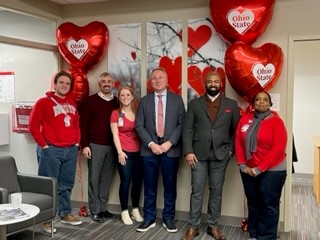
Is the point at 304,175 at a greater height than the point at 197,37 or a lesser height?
lesser

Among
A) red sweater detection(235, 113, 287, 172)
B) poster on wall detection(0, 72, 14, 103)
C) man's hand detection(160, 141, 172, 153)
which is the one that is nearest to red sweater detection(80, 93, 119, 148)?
man's hand detection(160, 141, 172, 153)

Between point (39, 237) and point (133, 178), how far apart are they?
1.07m

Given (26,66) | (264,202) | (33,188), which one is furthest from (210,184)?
(26,66)

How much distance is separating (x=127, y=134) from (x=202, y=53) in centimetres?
114

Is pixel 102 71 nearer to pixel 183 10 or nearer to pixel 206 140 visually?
pixel 183 10

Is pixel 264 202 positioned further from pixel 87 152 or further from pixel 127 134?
pixel 87 152

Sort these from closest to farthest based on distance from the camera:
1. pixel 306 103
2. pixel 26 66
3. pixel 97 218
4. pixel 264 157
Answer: pixel 264 157 → pixel 97 218 → pixel 26 66 → pixel 306 103

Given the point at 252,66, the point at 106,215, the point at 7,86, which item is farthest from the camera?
the point at 7,86

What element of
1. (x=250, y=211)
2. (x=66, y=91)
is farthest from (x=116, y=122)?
(x=250, y=211)

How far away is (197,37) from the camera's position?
146 inches

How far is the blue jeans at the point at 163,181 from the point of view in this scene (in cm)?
348

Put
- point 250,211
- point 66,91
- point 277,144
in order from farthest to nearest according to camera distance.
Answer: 1. point 66,91
2. point 250,211
3. point 277,144

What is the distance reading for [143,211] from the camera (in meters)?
3.73

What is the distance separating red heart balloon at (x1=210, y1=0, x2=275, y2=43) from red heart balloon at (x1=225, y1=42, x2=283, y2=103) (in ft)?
0.36
